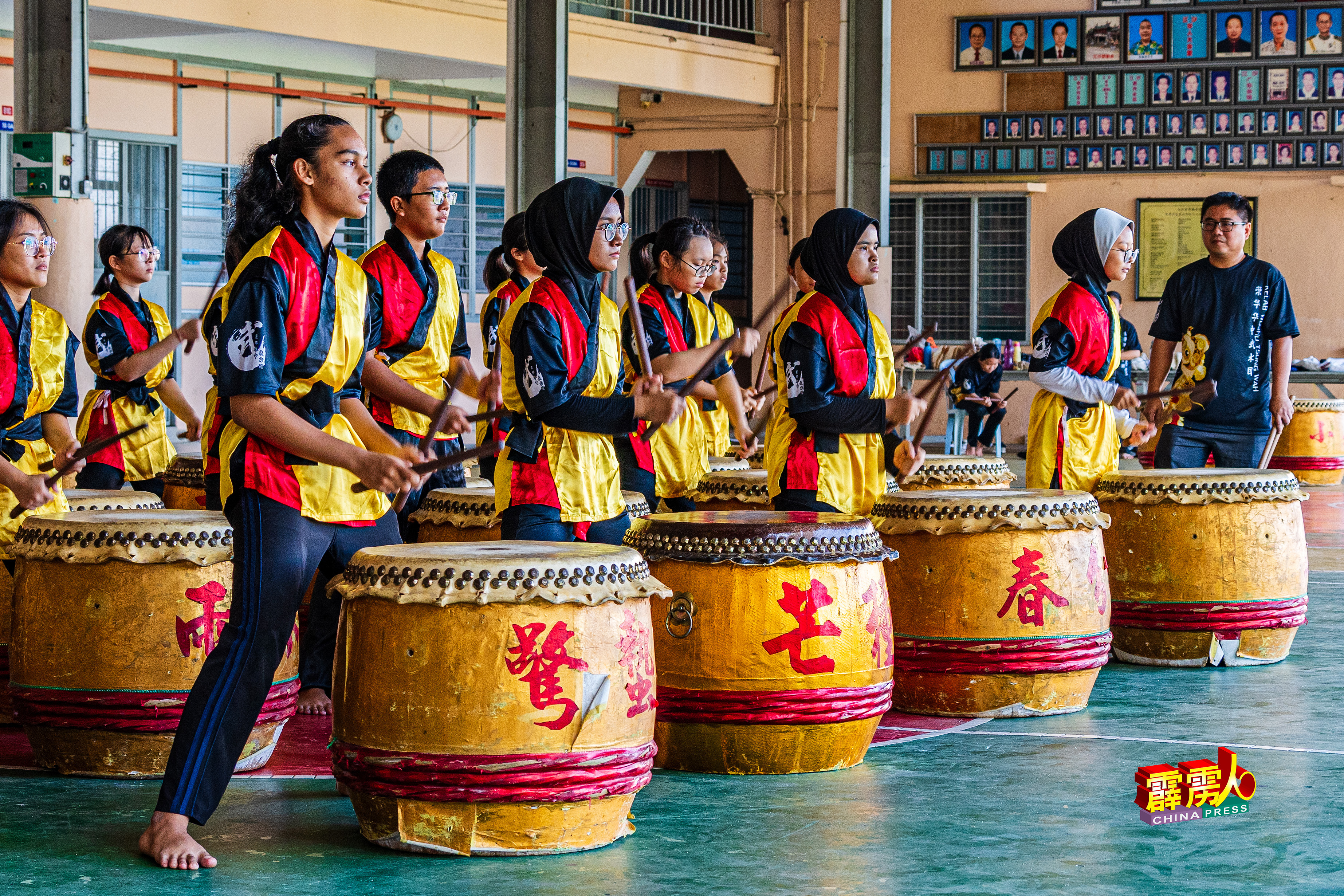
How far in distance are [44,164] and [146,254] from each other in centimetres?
154

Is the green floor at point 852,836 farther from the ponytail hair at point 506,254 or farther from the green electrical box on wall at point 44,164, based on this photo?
the green electrical box on wall at point 44,164

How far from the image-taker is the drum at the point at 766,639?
3.92 metres

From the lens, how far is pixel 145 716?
3.91 meters

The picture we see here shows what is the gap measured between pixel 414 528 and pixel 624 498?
93 centimetres

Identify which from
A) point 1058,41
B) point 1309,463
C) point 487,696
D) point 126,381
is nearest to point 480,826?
point 487,696

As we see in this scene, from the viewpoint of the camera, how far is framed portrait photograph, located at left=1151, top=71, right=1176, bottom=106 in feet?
55.6

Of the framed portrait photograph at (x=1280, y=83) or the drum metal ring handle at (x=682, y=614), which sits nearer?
the drum metal ring handle at (x=682, y=614)

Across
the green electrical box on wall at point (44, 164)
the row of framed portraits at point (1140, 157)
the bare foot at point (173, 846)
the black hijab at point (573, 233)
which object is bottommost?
the bare foot at point (173, 846)

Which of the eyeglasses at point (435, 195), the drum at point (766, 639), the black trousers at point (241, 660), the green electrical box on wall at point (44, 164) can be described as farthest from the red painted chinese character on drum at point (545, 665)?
the green electrical box on wall at point (44, 164)

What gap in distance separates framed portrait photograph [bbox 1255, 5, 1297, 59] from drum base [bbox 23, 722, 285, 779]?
15.1 meters

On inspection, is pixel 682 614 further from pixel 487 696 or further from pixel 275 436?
pixel 275 436

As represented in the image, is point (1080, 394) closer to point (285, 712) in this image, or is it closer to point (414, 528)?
point (414, 528)

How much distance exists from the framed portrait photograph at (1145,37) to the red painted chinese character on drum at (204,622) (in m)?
14.9

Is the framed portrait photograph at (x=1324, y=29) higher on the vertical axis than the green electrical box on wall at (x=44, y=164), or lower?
higher
